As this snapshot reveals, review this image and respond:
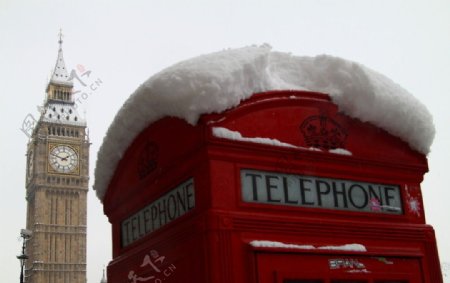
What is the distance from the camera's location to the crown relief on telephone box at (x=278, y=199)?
2941mm

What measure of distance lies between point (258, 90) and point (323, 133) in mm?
452

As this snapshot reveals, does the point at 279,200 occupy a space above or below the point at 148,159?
below

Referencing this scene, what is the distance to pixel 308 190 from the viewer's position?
10.5 feet

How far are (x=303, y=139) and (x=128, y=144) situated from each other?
3.94ft

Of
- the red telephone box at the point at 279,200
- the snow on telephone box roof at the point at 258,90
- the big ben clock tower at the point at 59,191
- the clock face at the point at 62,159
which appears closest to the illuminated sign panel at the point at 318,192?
the red telephone box at the point at 279,200

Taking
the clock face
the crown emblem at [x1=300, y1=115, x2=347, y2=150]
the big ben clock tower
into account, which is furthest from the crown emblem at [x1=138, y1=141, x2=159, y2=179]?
the clock face

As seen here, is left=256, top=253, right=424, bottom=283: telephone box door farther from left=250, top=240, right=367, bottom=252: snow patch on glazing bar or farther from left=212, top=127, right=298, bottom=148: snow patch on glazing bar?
left=212, top=127, right=298, bottom=148: snow patch on glazing bar

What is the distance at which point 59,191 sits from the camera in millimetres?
69875

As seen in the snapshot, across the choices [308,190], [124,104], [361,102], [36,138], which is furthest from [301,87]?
[36,138]

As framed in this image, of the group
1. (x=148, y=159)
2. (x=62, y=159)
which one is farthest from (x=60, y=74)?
(x=148, y=159)

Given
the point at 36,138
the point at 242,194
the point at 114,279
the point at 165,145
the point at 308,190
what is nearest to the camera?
→ the point at 242,194

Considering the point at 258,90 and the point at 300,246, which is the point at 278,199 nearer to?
the point at 300,246

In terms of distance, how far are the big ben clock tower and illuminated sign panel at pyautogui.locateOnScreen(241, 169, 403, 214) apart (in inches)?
2662

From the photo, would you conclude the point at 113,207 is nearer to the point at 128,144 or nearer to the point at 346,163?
the point at 128,144
